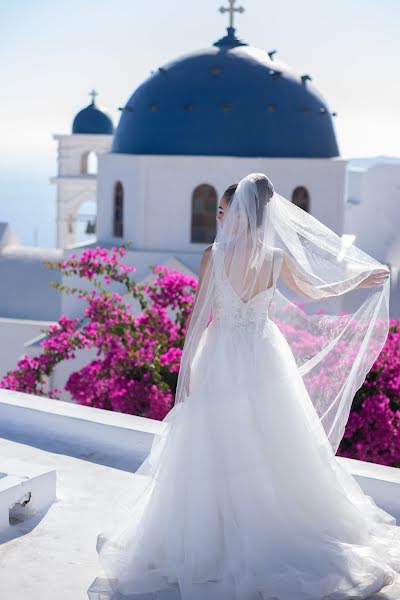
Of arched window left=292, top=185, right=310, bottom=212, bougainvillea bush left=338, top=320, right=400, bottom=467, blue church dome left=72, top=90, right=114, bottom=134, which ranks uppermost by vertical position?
blue church dome left=72, top=90, right=114, bottom=134

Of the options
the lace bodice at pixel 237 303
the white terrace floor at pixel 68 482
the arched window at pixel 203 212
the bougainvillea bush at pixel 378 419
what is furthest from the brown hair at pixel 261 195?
the arched window at pixel 203 212

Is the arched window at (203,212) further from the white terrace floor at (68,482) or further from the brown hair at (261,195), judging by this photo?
the brown hair at (261,195)

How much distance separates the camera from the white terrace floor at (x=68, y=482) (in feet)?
11.5

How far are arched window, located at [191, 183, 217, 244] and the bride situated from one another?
38.2ft

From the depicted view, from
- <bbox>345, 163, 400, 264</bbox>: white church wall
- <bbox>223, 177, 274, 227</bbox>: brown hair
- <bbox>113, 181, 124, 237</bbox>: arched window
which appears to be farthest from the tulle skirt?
<bbox>345, 163, 400, 264</bbox>: white church wall

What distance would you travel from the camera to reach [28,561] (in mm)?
3641

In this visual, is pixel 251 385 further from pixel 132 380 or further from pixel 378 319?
pixel 132 380

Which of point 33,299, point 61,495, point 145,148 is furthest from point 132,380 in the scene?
point 33,299

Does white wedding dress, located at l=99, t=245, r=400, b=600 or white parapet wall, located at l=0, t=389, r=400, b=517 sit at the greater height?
white wedding dress, located at l=99, t=245, r=400, b=600

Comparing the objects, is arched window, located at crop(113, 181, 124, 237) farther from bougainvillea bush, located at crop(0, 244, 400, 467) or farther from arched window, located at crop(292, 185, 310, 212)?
bougainvillea bush, located at crop(0, 244, 400, 467)

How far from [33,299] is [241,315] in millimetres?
14579

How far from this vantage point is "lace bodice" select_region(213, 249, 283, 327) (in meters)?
3.61

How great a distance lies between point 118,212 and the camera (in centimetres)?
1650

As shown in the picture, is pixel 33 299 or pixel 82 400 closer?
pixel 82 400
